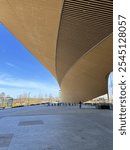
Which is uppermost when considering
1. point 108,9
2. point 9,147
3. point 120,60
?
point 108,9

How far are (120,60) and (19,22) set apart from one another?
48.8 feet

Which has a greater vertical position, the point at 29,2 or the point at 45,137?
the point at 29,2

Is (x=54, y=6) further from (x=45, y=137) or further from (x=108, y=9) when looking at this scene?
(x=45, y=137)

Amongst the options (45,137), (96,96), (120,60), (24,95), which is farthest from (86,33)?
(24,95)

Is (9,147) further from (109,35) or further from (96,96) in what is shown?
(96,96)

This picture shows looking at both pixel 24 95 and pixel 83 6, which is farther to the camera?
pixel 24 95

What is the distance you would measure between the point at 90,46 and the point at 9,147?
1256 centimetres

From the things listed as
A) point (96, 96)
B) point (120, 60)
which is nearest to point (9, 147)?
point (120, 60)

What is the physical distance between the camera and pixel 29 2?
11.6 metres

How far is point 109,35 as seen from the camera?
15.1 m

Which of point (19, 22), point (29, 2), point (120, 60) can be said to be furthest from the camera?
point (19, 22)

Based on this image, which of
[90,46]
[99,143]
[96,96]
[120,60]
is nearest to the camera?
[120,60]

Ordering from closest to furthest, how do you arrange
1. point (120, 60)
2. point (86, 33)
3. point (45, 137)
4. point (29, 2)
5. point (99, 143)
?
point (120, 60) → point (99, 143) → point (45, 137) → point (29, 2) → point (86, 33)

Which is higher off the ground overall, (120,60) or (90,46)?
(90,46)
